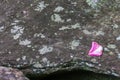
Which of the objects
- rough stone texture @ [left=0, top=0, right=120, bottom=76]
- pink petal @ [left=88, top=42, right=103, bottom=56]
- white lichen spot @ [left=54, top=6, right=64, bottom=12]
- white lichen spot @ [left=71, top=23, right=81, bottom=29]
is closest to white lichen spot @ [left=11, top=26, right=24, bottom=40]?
rough stone texture @ [left=0, top=0, right=120, bottom=76]

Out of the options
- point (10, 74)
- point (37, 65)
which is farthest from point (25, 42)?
point (10, 74)

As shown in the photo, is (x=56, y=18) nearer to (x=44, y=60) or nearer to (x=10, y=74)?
(x=44, y=60)

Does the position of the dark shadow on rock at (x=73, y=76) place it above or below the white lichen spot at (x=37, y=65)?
below

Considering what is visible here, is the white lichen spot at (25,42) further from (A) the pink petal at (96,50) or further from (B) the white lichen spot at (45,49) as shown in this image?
(A) the pink petal at (96,50)

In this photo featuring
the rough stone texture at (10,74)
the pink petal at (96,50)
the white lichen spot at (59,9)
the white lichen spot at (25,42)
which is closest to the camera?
the rough stone texture at (10,74)

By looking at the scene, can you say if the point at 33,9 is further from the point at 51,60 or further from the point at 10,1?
the point at 51,60

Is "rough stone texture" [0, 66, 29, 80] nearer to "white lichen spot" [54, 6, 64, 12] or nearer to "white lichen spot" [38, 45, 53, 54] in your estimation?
"white lichen spot" [38, 45, 53, 54]

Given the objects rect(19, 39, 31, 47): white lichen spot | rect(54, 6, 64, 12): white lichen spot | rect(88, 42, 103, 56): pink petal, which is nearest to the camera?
rect(88, 42, 103, 56): pink petal


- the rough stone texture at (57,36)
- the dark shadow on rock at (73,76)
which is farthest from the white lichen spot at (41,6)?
the dark shadow on rock at (73,76)
